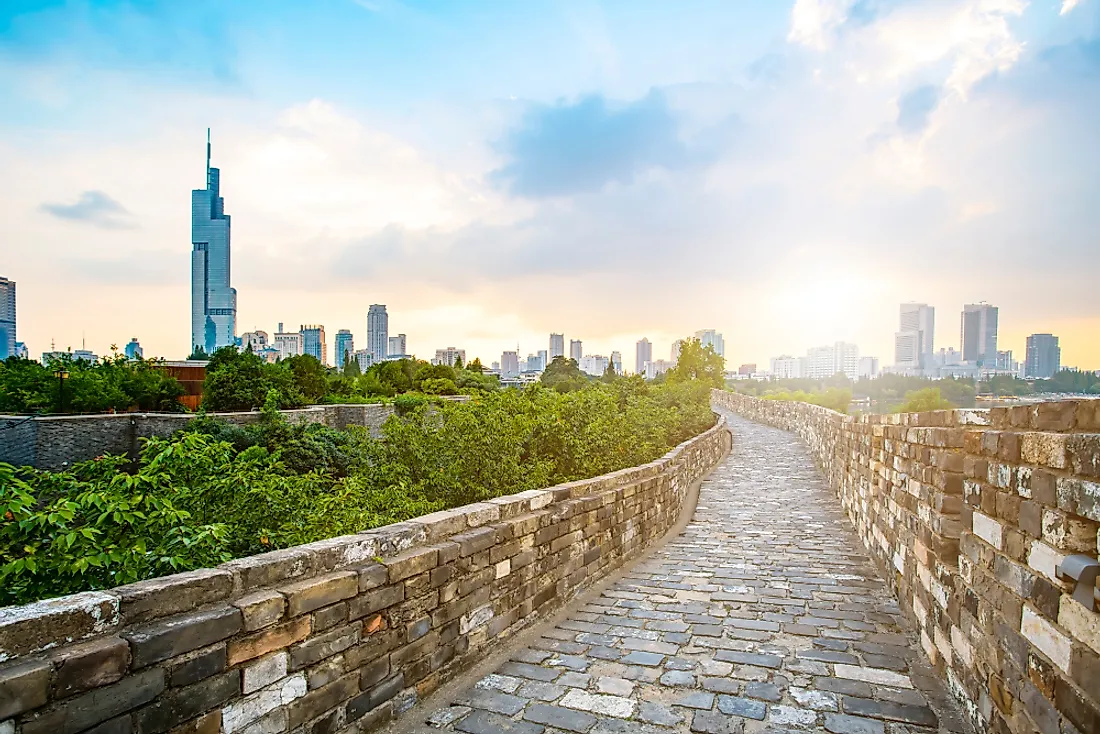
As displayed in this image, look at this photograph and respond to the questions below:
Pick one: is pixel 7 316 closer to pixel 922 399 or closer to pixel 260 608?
pixel 922 399

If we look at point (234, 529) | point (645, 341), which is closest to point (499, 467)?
point (234, 529)

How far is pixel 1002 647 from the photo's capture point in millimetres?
3229

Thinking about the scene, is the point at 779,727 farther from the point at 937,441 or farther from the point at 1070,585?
the point at 937,441

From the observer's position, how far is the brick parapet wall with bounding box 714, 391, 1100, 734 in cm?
247

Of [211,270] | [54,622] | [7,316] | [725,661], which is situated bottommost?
[725,661]

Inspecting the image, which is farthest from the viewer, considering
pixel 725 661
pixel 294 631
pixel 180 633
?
pixel 725 661

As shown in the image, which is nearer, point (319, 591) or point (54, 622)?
point (54, 622)

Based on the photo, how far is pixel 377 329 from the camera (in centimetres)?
12050

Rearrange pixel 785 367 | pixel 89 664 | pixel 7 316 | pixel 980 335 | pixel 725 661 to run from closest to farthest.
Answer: pixel 89 664
pixel 725 661
pixel 980 335
pixel 7 316
pixel 785 367

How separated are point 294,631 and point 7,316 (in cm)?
5885

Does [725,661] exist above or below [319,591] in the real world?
below

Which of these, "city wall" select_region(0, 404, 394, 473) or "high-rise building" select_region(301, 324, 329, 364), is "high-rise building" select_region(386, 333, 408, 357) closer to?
"high-rise building" select_region(301, 324, 329, 364)

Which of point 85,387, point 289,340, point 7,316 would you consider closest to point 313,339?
point 289,340

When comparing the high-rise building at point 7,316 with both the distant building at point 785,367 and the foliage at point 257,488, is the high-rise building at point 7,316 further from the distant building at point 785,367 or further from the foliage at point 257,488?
the distant building at point 785,367
